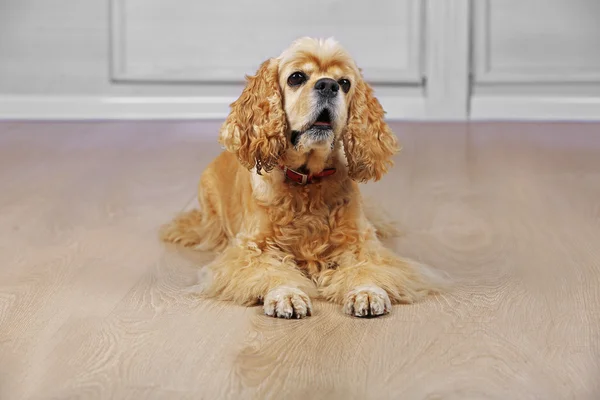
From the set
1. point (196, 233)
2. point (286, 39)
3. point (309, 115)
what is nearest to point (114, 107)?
point (286, 39)

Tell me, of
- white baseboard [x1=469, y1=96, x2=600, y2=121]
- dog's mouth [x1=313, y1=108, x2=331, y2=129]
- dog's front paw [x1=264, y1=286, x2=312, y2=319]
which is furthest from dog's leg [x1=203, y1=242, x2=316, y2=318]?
white baseboard [x1=469, y1=96, x2=600, y2=121]

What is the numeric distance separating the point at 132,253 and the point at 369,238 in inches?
23.8

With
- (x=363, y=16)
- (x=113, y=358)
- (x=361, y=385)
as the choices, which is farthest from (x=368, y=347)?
(x=363, y=16)

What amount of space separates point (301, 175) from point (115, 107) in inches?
133

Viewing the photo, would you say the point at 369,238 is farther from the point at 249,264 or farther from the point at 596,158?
the point at 596,158

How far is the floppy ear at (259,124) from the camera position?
6.17ft

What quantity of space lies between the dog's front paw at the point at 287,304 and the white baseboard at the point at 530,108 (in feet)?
11.6

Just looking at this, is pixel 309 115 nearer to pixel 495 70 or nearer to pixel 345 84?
pixel 345 84

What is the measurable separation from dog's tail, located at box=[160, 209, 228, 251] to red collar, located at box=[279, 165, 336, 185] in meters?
0.42

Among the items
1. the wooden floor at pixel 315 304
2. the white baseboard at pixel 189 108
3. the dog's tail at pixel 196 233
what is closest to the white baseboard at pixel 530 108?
the white baseboard at pixel 189 108

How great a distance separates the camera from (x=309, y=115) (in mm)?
1835

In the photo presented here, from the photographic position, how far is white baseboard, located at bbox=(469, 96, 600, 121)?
5051mm

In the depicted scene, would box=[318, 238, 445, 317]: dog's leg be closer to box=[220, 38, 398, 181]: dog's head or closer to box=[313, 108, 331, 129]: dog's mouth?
box=[220, 38, 398, 181]: dog's head

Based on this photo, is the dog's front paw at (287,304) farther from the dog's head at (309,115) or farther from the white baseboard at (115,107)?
the white baseboard at (115,107)
